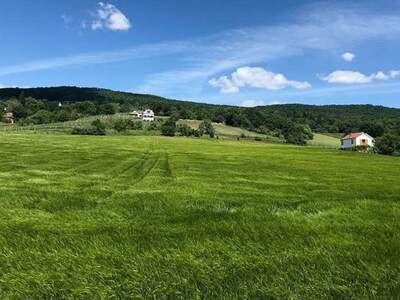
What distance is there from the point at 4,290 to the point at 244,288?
3.86 meters

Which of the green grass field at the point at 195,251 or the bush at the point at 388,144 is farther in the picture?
the bush at the point at 388,144

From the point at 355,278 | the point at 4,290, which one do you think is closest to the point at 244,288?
the point at 355,278

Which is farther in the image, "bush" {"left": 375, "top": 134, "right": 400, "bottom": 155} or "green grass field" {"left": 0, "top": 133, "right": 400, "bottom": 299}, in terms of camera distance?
"bush" {"left": 375, "top": 134, "right": 400, "bottom": 155}

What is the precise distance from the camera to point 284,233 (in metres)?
12.2

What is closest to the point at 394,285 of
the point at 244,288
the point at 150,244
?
the point at 244,288

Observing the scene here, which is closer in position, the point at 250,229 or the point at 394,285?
the point at 394,285

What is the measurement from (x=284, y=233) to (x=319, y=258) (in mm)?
2341

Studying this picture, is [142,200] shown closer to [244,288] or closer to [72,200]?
[72,200]

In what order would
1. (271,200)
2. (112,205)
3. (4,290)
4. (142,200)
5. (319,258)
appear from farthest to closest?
(271,200) → (142,200) → (112,205) → (319,258) → (4,290)

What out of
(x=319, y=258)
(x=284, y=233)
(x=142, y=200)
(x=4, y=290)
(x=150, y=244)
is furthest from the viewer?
(x=142, y=200)

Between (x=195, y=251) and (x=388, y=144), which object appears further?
(x=388, y=144)

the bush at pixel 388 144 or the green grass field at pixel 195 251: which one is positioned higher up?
the green grass field at pixel 195 251

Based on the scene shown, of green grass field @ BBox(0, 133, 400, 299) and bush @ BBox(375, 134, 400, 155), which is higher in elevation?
green grass field @ BBox(0, 133, 400, 299)

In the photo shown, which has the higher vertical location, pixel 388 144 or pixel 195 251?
pixel 195 251
